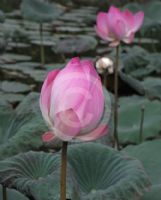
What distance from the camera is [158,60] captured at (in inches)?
140

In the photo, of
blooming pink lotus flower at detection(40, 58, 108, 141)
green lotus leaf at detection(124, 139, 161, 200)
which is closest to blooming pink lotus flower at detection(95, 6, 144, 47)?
green lotus leaf at detection(124, 139, 161, 200)

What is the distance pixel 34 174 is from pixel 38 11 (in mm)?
2791

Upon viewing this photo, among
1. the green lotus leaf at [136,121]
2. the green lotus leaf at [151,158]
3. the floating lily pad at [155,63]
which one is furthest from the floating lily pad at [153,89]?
the floating lily pad at [155,63]

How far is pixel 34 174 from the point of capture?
114 centimetres

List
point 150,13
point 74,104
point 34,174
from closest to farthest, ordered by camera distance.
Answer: point 74,104
point 34,174
point 150,13

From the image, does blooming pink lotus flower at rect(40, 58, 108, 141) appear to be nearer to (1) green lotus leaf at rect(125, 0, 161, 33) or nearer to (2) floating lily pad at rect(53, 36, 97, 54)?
(2) floating lily pad at rect(53, 36, 97, 54)

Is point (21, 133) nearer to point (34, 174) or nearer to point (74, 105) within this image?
point (34, 174)

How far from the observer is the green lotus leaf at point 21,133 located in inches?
49.1

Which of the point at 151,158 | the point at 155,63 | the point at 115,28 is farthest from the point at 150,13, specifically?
the point at 151,158

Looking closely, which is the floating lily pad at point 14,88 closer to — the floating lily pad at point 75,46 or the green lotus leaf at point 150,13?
the floating lily pad at point 75,46

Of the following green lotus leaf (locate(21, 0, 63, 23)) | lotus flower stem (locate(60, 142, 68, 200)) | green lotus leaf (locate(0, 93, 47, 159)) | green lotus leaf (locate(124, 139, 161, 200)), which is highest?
lotus flower stem (locate(60, 142, 68, 200))

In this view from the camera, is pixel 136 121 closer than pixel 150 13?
Yes

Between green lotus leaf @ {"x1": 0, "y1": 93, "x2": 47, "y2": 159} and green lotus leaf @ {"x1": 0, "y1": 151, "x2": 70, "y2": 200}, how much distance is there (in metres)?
0.10

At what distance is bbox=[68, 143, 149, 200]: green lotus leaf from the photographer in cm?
105
